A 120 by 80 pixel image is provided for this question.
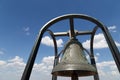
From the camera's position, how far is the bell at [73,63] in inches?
262

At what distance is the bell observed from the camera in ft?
21.8

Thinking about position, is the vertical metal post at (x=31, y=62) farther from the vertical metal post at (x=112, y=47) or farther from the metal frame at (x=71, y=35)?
the vertical metal post at (x=112, y=47)

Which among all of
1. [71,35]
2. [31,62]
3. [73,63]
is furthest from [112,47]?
[31,62]

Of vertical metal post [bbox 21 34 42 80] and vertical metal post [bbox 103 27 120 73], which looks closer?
vertical metal post [bbox 21 34 42 80]

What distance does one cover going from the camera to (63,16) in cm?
848

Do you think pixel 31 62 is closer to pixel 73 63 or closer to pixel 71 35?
pixel 73 63

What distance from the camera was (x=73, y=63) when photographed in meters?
6.82

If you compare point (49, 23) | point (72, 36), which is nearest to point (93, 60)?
point (72, 36)

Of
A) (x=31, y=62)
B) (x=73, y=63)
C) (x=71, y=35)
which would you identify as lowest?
(x=73, y=63)

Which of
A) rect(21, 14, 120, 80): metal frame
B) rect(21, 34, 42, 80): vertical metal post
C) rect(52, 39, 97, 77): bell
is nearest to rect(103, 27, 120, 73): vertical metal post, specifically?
rect(21, 14, 120, 80): metal frame

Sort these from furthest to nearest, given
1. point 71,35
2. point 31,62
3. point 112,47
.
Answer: point 71,35 < point 112,47 < point 31,62

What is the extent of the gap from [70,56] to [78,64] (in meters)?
0.68

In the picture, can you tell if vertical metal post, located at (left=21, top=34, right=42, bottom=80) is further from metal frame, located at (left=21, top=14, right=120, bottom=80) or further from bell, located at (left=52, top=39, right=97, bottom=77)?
bell, located at (left=52, top=39, right=97, bottom=77)

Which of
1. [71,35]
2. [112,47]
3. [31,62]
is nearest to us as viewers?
[31,62]
